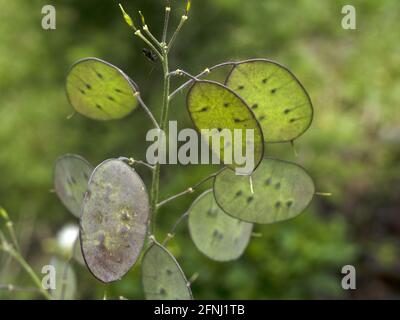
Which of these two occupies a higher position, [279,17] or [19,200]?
[279,17]

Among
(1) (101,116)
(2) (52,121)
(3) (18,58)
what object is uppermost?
(3) (18,58)

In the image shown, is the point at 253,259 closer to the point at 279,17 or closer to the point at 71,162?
the point at 279,17

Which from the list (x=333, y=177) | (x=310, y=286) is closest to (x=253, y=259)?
(x=310, y=286)

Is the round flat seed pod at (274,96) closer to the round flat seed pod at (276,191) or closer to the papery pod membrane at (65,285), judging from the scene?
the round flat seed pod at (276,191)

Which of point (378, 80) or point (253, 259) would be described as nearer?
point (253, 259)
